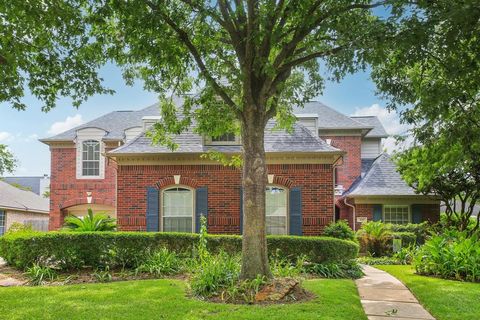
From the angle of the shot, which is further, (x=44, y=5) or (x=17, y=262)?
(x=17, y=262)

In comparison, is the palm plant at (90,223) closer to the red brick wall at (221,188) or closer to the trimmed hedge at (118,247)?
the trimmed hedge at (118,247)

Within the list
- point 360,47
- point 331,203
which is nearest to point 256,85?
point 360,47

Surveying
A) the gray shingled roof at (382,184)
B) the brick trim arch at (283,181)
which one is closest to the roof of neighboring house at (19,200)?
the brick trim arch at (283,181)

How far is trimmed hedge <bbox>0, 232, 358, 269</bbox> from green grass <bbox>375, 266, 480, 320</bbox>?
7.53 feet

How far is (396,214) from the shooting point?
2127cm

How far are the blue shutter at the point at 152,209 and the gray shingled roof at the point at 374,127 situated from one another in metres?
14.1

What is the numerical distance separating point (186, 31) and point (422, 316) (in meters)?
7.28

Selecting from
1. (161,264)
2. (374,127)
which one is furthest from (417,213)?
(161,264)

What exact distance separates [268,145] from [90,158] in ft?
38.7

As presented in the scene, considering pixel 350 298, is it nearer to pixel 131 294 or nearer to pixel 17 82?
pixel 131 294

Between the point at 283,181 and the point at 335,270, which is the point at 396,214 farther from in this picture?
the point at 335,270

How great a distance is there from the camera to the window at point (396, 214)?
69.4 ft

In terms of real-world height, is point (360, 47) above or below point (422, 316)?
above

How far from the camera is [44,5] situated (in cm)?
835
